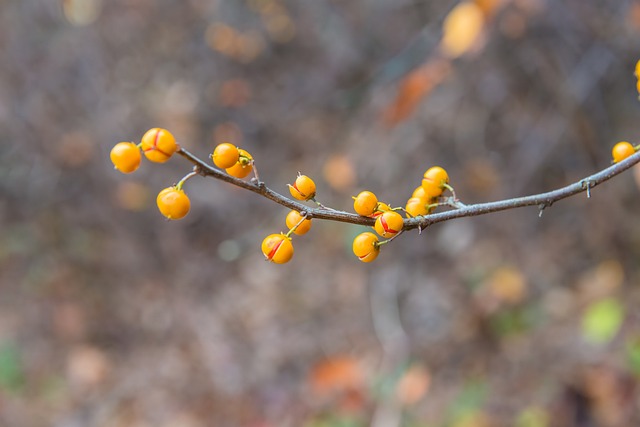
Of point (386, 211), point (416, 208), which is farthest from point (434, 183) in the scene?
point (386, 211)

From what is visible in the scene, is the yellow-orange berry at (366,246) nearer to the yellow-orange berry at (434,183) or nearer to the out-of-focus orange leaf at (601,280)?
the yellow-orange berry at (434,183)

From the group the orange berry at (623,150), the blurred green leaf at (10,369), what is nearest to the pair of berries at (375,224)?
the orange berry at (623,150)

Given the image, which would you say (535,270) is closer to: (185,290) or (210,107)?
(185,290)

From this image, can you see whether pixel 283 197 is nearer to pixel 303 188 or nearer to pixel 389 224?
pixel 303 188

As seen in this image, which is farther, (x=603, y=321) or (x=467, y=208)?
(x=603, y=321)

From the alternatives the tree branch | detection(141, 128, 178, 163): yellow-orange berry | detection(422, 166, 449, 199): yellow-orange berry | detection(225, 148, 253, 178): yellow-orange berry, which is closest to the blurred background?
detection(422, 166, 449, 199): yellow-orange berry

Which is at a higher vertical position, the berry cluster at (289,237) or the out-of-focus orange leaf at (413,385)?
the out-of-focus orange leaf at (413,385)
